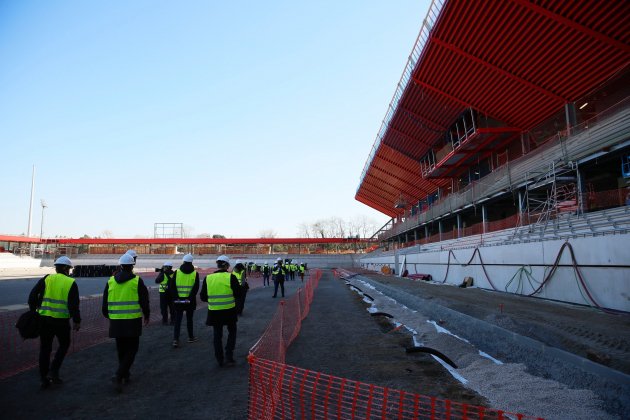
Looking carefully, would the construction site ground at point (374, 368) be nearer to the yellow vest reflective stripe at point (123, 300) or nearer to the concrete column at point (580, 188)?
the yellow vest reflective stripe at point (123, 300)

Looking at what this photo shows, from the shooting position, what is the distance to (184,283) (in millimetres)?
8578

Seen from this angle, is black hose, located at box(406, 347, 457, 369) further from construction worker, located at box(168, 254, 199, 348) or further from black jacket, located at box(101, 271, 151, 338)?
black jacket, located at box(101, 271, 151, 338)

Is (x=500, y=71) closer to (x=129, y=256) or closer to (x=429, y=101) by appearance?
(x=429, y=101)

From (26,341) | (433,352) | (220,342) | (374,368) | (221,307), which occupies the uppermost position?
(221,307)

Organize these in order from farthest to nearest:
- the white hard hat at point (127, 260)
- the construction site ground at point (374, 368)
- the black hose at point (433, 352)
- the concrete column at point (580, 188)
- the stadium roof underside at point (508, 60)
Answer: the stadium roof underside at point (508, 60)
the concrete column at point (580, 188)
the black hose at point (433, 352)
the white hard hat at point (127, 260)
the construction site ground at point (374, 368)

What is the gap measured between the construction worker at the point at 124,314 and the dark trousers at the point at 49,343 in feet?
2.40

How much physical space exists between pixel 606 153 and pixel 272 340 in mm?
15901

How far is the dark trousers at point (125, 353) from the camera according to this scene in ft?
18.6

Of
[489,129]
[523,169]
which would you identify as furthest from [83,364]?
[489,129]

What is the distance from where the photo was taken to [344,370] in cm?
641

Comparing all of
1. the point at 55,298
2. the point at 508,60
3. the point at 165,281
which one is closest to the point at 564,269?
the point at 165,281

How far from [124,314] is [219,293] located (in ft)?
4.90

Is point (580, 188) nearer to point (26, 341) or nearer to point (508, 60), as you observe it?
point (508, 60)

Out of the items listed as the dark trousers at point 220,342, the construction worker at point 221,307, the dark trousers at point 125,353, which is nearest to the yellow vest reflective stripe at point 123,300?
the dark trousers at point 125,353
